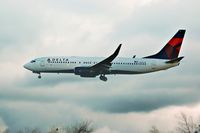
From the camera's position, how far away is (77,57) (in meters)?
129

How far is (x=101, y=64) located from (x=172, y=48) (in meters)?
26.1

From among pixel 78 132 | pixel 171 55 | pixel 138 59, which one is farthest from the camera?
pixel 171 55

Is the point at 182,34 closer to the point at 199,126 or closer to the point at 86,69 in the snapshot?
the point at 86,69

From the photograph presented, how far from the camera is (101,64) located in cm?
12712

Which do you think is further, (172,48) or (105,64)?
(172,48)

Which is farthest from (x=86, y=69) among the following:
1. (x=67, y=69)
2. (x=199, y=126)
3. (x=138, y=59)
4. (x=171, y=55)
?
(x=199, y=126)

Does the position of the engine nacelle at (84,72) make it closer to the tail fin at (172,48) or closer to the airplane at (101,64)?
the airplane at (101,64)

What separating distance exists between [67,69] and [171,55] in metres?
30.1

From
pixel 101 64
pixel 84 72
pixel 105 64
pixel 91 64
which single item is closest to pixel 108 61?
pixel 105 64

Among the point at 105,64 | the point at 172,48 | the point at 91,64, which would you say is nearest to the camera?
the point at 105,64

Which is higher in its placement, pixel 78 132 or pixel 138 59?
pixel 138 59

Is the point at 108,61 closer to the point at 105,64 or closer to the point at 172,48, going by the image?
the point at 105,64

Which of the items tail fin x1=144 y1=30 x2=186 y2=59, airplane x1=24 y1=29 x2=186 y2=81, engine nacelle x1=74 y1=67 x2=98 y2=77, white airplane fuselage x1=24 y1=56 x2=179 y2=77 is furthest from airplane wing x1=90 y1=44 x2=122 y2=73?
tail fin x1=144 y1=30 x2=186 y2=59

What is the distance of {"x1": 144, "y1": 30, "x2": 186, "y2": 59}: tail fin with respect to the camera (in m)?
141
